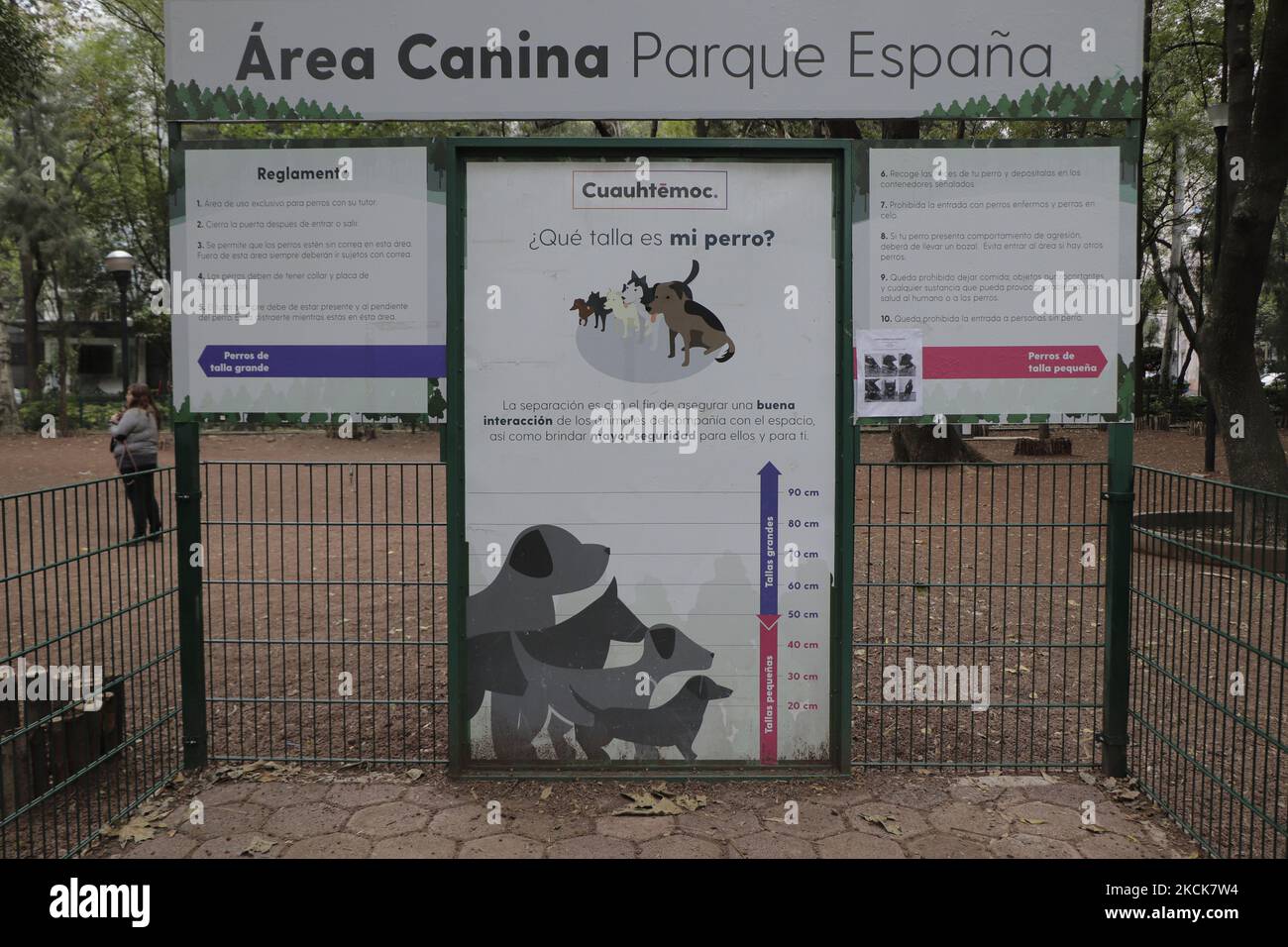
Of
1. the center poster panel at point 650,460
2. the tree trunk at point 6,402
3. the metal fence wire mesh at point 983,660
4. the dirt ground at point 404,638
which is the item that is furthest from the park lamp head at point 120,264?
the center poster panel at point 650,460

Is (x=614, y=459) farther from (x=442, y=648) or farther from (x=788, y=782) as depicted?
(x=442, y=648)

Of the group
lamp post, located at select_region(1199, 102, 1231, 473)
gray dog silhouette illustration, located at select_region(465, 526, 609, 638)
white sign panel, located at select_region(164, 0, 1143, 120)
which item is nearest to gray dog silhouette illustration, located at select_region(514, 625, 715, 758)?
gray dog silhouette illustration, located at select_region(465, 526, 609, 638)

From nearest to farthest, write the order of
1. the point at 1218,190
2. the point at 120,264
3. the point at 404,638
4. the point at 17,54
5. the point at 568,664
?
the point at 568,664 < the point at 404,638 < the point at 17,54 < the point at 1218,190 < the point at 120,264

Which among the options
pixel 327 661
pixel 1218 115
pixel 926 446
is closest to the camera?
pixel 327 661

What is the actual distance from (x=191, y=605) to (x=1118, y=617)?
4438 millimetres

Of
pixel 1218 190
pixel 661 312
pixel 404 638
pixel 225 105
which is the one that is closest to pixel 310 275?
pixel 225 105

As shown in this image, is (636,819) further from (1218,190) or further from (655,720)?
(1218,190)

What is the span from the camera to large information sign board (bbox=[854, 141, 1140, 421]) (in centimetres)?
426

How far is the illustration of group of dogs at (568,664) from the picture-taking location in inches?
172

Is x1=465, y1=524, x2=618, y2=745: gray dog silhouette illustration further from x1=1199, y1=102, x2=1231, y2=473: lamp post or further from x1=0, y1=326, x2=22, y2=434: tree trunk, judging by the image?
x1=0, y1=326, x2=22, y2=434: tree trunk

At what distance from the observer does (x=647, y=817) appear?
4.05 meters

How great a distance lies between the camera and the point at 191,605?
4574 mm

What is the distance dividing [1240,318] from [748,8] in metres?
8.19

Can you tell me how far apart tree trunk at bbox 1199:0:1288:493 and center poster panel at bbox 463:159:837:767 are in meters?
7.69
